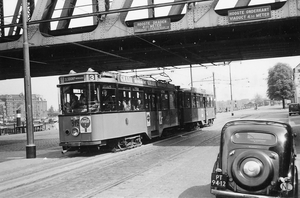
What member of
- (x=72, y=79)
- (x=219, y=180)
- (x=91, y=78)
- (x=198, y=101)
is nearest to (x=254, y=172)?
(x=219, y=180)

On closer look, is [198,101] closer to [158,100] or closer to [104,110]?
[158,100]

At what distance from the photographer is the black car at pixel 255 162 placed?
216 inches

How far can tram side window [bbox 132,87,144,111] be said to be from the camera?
15747mm

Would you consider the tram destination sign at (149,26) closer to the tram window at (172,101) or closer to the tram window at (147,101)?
the tram window at (147,101)

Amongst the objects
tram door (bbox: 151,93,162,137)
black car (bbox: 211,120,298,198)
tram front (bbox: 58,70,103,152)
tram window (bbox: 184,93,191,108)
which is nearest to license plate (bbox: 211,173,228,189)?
black car (bbox: 211,120,298,198)

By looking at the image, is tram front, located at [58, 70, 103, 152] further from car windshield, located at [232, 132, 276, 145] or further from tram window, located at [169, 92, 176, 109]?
tram window, located at [169, 92, 176, 109]

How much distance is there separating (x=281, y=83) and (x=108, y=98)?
7524 cm

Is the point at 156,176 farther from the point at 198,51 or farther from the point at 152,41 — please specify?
the point at 198,51

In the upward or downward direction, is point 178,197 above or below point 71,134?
below

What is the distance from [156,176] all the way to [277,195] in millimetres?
3794

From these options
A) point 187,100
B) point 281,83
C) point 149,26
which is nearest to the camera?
point 149,26

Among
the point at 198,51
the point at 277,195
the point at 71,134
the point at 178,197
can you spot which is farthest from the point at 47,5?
the point at 277,195

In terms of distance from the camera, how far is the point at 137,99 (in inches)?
634

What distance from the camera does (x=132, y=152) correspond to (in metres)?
14.0
